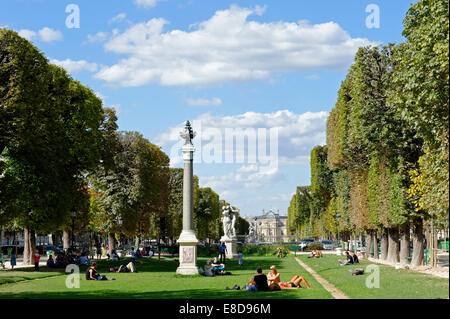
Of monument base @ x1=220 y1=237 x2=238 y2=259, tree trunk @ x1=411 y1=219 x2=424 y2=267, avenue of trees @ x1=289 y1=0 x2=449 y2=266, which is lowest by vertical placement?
monument base @ x1=220 y1=237 x2=238 y2=259

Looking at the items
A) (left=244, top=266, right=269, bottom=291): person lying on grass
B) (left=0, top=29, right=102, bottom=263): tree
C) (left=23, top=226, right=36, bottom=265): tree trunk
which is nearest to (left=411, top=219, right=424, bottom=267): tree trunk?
(left=244, top=266, right=269, bottom=291): person lying on grass

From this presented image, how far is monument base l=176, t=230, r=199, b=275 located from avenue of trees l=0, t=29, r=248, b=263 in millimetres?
8359

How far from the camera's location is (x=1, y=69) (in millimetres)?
29469

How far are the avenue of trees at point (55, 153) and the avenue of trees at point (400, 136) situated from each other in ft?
55.9

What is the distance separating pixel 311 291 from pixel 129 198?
32.3m

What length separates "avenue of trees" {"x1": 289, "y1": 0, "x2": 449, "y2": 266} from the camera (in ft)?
58.3

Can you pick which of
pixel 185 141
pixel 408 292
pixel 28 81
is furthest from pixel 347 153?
pixel 408 292

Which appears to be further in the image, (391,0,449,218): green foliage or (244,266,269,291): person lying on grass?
(244,266,269,291): person lying on grass

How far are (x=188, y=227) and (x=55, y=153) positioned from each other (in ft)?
28.2

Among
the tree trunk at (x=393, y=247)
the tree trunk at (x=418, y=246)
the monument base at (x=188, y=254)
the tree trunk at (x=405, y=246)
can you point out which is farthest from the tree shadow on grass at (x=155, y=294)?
the tree trunk at (x=393, y=247)

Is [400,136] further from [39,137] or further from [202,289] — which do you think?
[39,137]

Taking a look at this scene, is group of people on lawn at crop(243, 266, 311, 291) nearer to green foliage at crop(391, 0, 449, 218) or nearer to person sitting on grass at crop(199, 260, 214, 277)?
green foliage at crop(391, 0, 449, 218)

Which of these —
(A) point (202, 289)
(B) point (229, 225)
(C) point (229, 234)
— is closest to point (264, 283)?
(A) point (202, 289)
